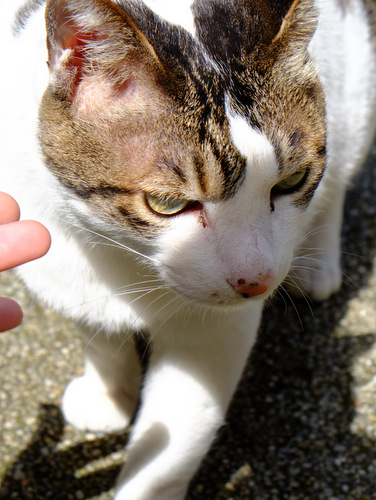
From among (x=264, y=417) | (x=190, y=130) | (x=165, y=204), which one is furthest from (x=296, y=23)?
(x=264, y=417)

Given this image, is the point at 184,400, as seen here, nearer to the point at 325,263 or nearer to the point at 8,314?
the point at 8,314

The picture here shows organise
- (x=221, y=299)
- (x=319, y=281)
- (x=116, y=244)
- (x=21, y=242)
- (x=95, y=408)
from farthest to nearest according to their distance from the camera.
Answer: (x=319, y=281) → (x=95, y=408) → (x=116, y=244) → (x=221, y=299) → (x=21, y=242)

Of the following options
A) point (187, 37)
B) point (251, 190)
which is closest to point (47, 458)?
point (251, 190)

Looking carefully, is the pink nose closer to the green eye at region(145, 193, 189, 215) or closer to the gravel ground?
the green eye at region(145, 193, 189, 215)

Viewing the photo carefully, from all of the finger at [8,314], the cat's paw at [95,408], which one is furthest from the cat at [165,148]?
the cat's paw at [95,408]

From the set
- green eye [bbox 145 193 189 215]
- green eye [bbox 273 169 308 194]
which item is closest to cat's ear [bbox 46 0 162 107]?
green eye [bbox 145 193 189 215]

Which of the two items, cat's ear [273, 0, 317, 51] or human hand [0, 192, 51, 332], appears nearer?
human hand [0, 192, 51, 332]
